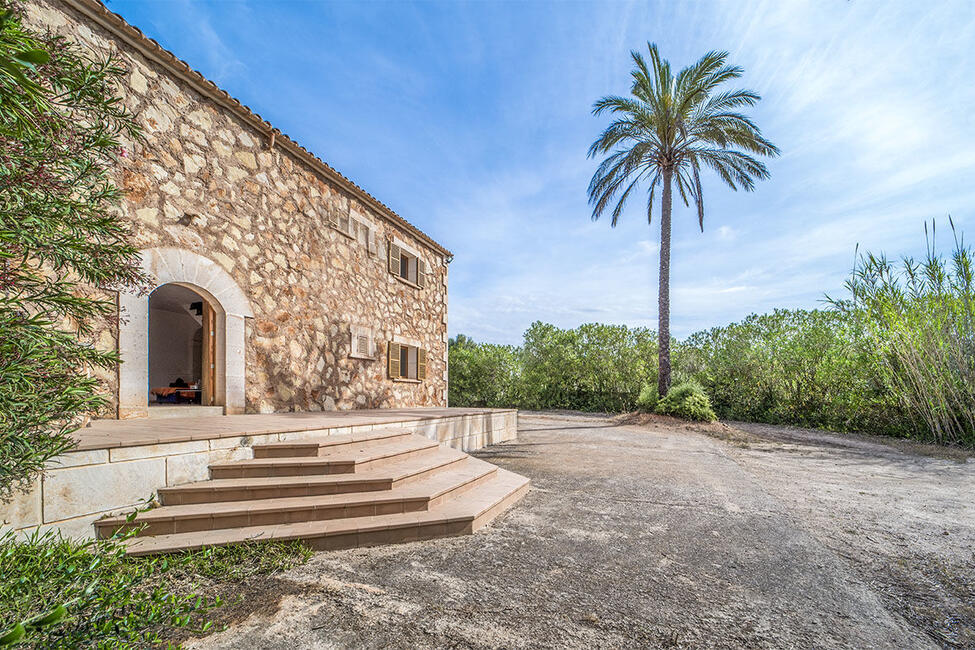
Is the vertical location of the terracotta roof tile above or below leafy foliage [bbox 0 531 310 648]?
above

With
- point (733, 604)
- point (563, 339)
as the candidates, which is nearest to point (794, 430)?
point (563, 339)

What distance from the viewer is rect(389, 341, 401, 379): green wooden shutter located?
9062 mm

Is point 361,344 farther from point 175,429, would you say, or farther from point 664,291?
point 664,291

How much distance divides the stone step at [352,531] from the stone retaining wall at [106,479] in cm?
35

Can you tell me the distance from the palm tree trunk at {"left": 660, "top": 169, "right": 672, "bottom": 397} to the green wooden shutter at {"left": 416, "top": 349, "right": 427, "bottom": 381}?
7146 mm

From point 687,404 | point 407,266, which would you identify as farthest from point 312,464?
point 687,404

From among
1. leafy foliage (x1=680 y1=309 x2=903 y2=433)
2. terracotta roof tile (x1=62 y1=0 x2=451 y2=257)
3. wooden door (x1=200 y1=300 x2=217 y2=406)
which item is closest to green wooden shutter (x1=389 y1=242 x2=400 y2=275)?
terracotta roof tile (x1=62 y1=0 x2=451 y2=257)

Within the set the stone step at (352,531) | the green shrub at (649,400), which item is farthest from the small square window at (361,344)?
the green shrub at (649,400)

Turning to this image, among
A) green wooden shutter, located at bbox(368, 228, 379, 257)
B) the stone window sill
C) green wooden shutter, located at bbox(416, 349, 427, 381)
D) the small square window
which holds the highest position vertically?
green wooden shutter, located at bbox(368, 228, 379, 257)

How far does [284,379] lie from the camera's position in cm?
657

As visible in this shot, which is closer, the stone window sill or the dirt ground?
the dirt ground

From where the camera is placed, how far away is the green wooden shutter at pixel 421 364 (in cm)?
1010

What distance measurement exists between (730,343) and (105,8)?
634 inches

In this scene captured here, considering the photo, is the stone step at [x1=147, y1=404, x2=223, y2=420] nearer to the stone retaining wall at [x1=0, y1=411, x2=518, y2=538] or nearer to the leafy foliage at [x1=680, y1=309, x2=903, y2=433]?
the stone retaining wall at [x1=0, y1=411, x2=518, y2=538]
